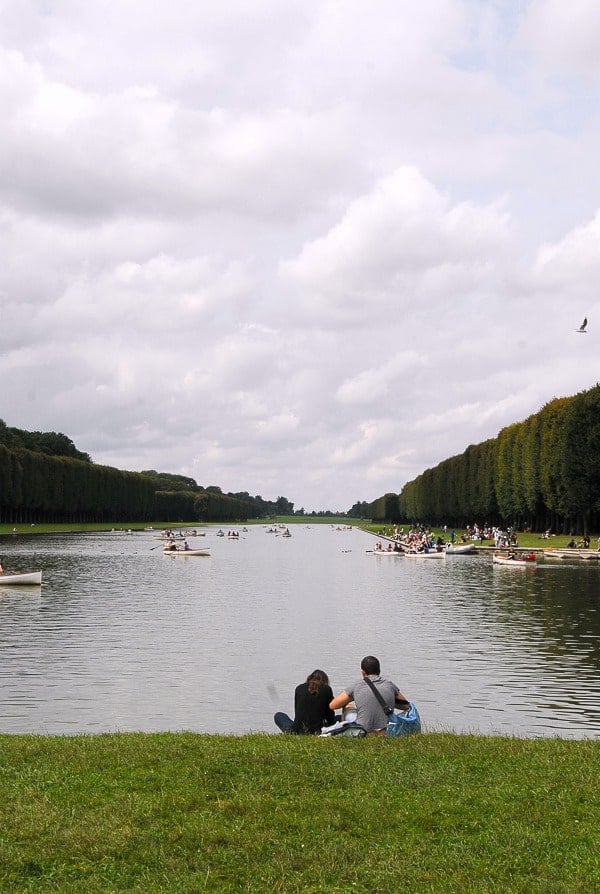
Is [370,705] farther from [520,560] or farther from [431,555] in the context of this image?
[431,555]

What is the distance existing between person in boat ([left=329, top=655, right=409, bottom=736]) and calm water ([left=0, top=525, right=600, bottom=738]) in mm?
3396

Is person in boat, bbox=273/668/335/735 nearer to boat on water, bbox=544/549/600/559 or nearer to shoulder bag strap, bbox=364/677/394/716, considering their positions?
shoulder bag strap, bbox=364/677/394/716

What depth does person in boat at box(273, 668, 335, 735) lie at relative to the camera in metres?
14.8

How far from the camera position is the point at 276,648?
30188mm

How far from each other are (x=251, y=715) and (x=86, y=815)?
35.9ft

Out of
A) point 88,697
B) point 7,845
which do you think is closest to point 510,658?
point 88,697

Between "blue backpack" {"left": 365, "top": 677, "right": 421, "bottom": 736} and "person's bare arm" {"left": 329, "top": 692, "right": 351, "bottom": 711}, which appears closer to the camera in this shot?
"blue backpack" {"left": 365, "top": 677, "right": 421, "bottom": 736}

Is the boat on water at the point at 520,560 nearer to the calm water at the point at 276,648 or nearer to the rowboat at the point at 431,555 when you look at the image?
the calm water at the point at 276,648

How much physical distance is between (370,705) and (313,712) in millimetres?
1045

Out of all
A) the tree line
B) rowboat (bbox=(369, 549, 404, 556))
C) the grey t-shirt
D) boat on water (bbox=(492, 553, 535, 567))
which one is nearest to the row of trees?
rowboat (bbox=(369, 549, 404, 556))

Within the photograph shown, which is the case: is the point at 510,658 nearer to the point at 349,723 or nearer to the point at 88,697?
the point at 88,697

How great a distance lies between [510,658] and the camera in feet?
91.4

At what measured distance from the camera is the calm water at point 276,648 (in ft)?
65.6

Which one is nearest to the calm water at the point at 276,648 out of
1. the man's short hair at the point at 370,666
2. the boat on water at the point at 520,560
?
the man's short hair at the point at 370,666
